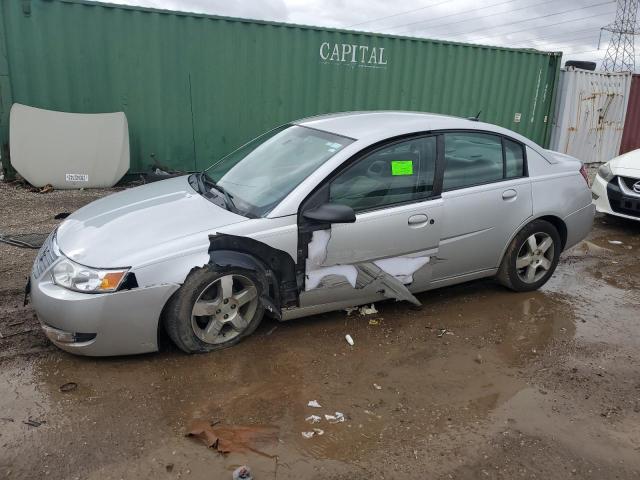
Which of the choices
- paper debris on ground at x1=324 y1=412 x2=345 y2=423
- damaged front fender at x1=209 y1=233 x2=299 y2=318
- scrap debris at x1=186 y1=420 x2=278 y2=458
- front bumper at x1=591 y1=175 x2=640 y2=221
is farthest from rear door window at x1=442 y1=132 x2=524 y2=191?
front bumper at x1=591 y1=175 x2=640 y2=221

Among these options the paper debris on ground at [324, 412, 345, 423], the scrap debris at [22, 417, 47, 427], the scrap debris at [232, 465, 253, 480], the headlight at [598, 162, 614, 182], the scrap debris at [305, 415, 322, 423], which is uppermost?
the headlight at [598, 162, 614, 182]

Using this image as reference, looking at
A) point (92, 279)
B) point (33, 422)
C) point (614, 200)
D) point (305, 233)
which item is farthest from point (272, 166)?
point (614, 200)

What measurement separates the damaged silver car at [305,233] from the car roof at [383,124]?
0.02 m

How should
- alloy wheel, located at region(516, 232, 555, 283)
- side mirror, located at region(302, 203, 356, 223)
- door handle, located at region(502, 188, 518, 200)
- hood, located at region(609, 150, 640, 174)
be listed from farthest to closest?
hood, located at region(609, 150, 640, 174)
alloy wheel, located at region(516, 232, 555, 283)
door handle, located at region(502, 188, 518, 200)
side mirror, located at region(302, 203, 356, 223)

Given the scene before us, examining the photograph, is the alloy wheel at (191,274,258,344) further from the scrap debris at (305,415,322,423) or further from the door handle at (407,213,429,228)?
the door handle at (407,213,429,228)

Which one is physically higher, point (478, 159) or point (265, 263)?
point (478, 159)

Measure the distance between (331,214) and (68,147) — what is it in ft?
18.2

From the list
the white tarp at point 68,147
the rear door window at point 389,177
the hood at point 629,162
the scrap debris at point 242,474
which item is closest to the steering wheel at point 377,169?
the rear door window at point 389,177

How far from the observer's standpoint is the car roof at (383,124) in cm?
393

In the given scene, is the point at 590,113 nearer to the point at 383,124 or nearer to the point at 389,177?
the point at 383,124

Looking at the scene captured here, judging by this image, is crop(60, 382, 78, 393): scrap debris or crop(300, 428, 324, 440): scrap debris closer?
crop(300, 428, 324, 440): scrap debris

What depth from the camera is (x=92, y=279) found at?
3.10 metres

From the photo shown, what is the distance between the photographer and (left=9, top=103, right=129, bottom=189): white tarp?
7.35 m

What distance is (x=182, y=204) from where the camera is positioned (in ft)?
12.2
